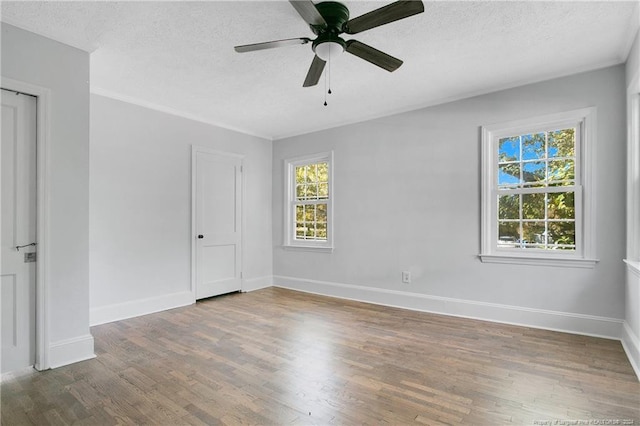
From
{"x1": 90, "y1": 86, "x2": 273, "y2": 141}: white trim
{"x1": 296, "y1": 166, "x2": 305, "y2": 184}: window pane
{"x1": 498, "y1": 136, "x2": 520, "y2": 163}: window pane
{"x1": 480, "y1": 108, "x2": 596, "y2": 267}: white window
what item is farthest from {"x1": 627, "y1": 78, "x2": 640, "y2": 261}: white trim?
{"x1": 90, "y1": 86, "x2": 273, "y2": 141}: white trim

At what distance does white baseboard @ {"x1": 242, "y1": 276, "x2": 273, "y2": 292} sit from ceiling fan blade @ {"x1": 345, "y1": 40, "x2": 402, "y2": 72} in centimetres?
401

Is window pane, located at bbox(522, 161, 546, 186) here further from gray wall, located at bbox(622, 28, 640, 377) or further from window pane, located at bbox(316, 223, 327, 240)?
window pane, located at bbox(316, 223, 327, 240)

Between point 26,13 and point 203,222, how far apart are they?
9.57 feet

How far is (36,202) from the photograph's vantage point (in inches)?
104

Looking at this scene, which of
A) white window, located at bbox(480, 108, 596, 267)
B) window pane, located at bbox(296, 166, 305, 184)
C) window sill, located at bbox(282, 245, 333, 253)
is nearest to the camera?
white window, located at bbox(480, 108, 596, 267)

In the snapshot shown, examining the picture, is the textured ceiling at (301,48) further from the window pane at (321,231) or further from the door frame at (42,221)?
the window pane at (321,231)

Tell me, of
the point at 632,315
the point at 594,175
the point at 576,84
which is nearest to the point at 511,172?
the point at 594,175

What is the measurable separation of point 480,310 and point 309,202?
9.61 ft

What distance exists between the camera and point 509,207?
3754 mm

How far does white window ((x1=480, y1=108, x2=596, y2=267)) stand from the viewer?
3309 millimetres

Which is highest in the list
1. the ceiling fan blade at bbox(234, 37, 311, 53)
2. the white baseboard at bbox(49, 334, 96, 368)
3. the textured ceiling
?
the textured ceiling

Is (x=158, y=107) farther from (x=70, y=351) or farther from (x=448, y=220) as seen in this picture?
(x=448, y=220)

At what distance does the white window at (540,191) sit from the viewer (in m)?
3.31

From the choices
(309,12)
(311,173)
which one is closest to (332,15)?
(309,12)
